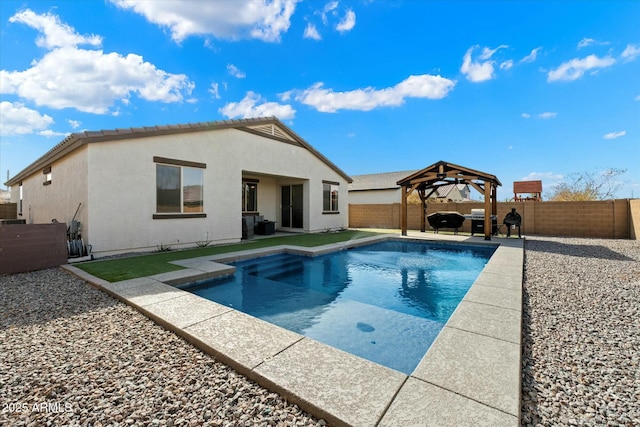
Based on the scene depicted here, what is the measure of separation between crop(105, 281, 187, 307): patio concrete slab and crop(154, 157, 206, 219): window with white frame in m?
4.47

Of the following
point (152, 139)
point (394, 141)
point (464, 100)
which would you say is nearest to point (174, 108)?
point (152, 139)

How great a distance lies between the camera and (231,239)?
419 inches

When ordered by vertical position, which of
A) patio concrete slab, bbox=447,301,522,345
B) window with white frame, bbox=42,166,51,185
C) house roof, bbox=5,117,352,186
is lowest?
patio concrete slab, bbox=447,301,522,345

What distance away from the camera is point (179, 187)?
29.7 feet

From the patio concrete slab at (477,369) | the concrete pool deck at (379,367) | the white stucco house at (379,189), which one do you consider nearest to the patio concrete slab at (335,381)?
the concrete pool deck at (379,367)

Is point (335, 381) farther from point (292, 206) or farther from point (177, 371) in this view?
point (292, 206)

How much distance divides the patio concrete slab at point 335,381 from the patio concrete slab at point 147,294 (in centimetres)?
260

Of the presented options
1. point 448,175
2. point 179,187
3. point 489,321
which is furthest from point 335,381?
point 448,175

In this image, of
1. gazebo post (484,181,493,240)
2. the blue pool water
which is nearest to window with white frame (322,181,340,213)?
the blue pool water

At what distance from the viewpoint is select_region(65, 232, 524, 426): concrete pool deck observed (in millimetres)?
1810

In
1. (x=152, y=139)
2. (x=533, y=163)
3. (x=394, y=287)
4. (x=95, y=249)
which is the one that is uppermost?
(x=533, y=163)

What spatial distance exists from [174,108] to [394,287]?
14.3 meters

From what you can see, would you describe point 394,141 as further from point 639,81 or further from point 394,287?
point 394,287

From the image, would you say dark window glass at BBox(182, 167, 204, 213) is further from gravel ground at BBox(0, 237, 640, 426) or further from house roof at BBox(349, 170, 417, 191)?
house roof at BBox(349, 170, 417, 191)
